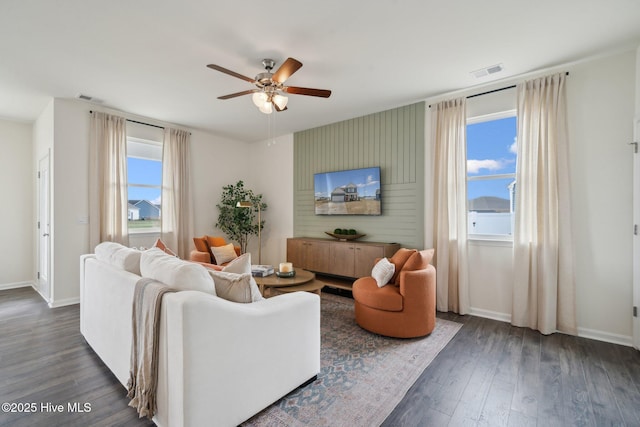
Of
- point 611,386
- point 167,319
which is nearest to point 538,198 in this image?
point 611,386

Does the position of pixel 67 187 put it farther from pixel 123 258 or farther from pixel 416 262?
pixel 416 262

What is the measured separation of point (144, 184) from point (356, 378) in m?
4.67

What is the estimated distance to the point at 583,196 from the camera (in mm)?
3049

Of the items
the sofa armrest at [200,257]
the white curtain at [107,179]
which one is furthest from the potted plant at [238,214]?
the white curtain at [107,179]

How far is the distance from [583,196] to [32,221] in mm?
8176

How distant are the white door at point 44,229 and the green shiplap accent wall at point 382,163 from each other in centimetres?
390

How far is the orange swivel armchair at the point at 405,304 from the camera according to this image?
9.53ft

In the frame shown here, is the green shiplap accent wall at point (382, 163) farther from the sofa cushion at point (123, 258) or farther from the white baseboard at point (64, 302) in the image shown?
the white baseboard at point (64, 302)

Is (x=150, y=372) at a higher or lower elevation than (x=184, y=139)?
lower

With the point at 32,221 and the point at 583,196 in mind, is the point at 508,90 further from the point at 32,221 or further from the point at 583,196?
the point at 32,221

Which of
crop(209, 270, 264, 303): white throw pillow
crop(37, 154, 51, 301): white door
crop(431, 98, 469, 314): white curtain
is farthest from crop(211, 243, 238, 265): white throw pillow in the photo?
crop(431, 98, 469, 314): white curtain

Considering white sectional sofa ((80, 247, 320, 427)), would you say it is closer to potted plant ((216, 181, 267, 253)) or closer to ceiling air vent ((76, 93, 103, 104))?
ceiling air vent ((76, 93, 103, 104))

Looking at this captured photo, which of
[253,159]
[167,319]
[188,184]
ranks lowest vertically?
[167,319]

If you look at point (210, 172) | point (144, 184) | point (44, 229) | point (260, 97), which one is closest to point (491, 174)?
point (260, 97)
